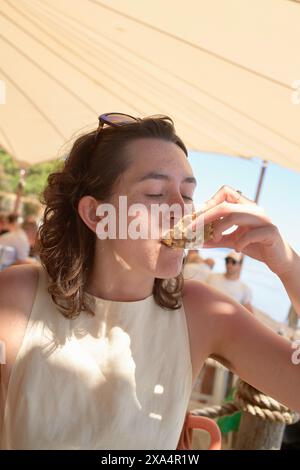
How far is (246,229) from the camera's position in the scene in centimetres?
129

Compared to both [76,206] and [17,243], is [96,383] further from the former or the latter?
[17,243]

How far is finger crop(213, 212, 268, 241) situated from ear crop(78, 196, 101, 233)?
0.36m

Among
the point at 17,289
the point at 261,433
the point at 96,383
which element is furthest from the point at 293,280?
the point at 261,433

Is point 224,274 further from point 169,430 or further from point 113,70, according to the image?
point 169,430

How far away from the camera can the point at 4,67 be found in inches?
151

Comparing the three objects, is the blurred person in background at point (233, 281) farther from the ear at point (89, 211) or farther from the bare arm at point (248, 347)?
the ear at point (89, 211)

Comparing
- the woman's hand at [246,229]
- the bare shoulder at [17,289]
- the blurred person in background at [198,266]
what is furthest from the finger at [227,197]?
the blurred person in background at [198,266]

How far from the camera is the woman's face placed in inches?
46.5

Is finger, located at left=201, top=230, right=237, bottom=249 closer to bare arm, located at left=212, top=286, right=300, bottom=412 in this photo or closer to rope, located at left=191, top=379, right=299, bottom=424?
bare arm, located at left=212, top=286, right=300, bottom=412

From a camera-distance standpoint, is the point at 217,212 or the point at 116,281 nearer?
the point at 217,212

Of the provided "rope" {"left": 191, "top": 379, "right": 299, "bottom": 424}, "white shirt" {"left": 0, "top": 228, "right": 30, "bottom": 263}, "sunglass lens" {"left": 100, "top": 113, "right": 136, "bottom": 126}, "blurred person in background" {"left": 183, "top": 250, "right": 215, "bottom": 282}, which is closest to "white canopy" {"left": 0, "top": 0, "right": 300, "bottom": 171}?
"sunglass lens" {"left": 100, "top": 113, "right": 136, "bottom": 126}

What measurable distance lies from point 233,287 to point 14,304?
3.67m

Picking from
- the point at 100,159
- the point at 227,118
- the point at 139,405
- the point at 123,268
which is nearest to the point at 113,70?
the point at 227,118

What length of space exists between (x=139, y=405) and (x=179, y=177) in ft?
1.99
